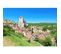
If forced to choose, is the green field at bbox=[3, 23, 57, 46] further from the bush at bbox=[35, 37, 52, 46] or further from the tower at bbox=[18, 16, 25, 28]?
the tower at bbox=[18, 16, 25, 28]

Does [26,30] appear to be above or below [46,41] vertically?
above

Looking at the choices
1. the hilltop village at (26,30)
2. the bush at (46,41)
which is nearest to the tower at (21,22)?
the hilltop village at (26,30)

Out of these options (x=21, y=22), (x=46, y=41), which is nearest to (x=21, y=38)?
(x=21, y=22)

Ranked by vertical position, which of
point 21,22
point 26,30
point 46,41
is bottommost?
point 46,41

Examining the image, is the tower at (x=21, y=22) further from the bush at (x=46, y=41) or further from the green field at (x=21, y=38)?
the bush at (x=46, y=41)

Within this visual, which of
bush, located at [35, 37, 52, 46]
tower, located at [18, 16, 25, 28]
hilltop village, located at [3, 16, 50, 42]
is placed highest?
tower, located at [18, 16, 25, 28]

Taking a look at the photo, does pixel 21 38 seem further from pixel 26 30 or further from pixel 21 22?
pixel 21 22

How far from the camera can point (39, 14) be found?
270cm

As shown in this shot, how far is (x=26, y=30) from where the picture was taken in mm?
2699

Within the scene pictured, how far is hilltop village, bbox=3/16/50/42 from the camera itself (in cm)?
269

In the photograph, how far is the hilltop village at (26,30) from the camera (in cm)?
269

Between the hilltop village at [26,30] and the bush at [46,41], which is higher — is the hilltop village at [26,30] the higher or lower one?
the higher one

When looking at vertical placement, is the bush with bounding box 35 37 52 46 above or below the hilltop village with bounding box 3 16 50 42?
below

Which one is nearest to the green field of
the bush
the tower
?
the bush
